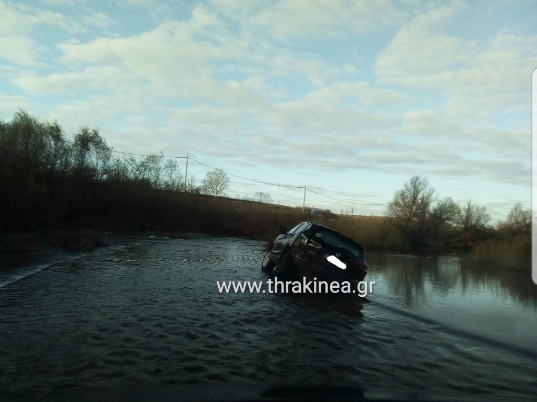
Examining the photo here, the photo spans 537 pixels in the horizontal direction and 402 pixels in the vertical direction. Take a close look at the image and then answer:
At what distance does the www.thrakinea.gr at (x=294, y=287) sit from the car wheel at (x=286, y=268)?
149 millimetres

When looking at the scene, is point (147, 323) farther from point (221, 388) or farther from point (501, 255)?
point (501, 255)

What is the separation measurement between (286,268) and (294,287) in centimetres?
46

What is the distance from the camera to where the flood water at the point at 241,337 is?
194 inches

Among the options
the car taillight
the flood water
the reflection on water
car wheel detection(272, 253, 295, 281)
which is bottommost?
the flood water

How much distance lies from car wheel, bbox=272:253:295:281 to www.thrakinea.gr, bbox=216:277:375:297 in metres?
0.15

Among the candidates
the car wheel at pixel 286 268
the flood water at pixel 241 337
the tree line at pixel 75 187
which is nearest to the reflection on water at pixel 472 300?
the flood water at pixel 241 337

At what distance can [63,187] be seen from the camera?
37469 mm

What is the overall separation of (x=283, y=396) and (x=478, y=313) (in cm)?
737

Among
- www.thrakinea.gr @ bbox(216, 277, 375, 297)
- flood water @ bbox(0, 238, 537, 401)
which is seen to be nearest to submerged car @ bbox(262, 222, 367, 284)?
www.thrakinea.gr @ bbox(216, 277, 375, 297)

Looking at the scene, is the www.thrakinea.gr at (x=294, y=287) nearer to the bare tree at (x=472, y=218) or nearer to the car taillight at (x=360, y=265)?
the car taillight at (x=360, y=265)

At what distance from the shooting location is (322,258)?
1044 centimetres

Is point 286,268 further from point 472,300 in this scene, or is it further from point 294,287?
point 472,300

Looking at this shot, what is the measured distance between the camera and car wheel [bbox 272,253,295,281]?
36.8 feet

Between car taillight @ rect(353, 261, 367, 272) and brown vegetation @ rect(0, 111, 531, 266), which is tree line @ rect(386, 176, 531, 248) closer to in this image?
brown vegetation @ rect(0, 111, 531, 266)
